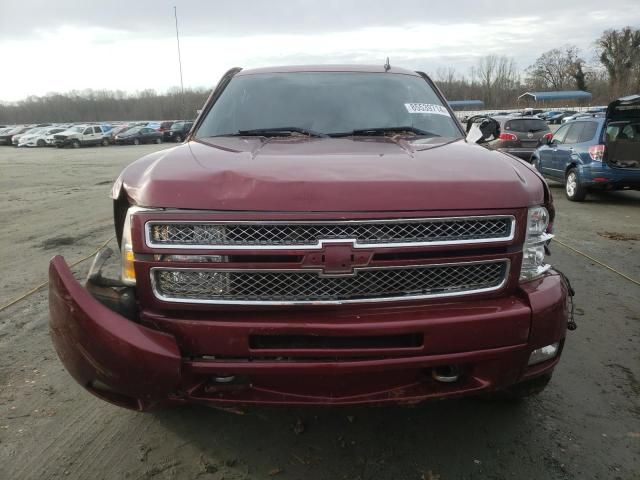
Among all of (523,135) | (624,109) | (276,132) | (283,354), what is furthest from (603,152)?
(283,354)

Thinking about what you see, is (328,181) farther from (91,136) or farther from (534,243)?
(91,136)

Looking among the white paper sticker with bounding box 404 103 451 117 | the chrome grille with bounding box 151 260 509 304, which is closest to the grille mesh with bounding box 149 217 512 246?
the chrome grille with bounding box 151 260 509 304

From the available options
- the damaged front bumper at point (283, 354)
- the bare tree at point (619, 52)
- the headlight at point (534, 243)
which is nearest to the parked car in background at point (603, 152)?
the headlight at point (534, 243)

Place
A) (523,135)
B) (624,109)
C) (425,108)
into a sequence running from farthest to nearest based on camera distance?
(523,135) → (624,109) → (425,108)

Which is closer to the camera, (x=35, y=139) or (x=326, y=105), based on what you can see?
(x=326, y=105)

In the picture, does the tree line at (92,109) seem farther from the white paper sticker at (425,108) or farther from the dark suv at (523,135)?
the white paper sticker at (425,108)

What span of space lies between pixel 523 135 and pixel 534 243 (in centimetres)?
1385

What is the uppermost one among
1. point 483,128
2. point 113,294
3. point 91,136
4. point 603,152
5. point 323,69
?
point 323,69

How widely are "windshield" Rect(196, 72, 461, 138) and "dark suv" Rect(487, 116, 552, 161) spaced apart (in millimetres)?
11765

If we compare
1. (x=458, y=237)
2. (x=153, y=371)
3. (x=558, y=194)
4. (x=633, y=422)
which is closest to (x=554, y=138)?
(x=558, y=194)

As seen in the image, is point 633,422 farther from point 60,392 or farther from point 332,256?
point 60,392

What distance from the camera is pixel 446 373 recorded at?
2.19 m

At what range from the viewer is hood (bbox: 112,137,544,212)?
1991 mm

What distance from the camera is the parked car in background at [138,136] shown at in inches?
1613
